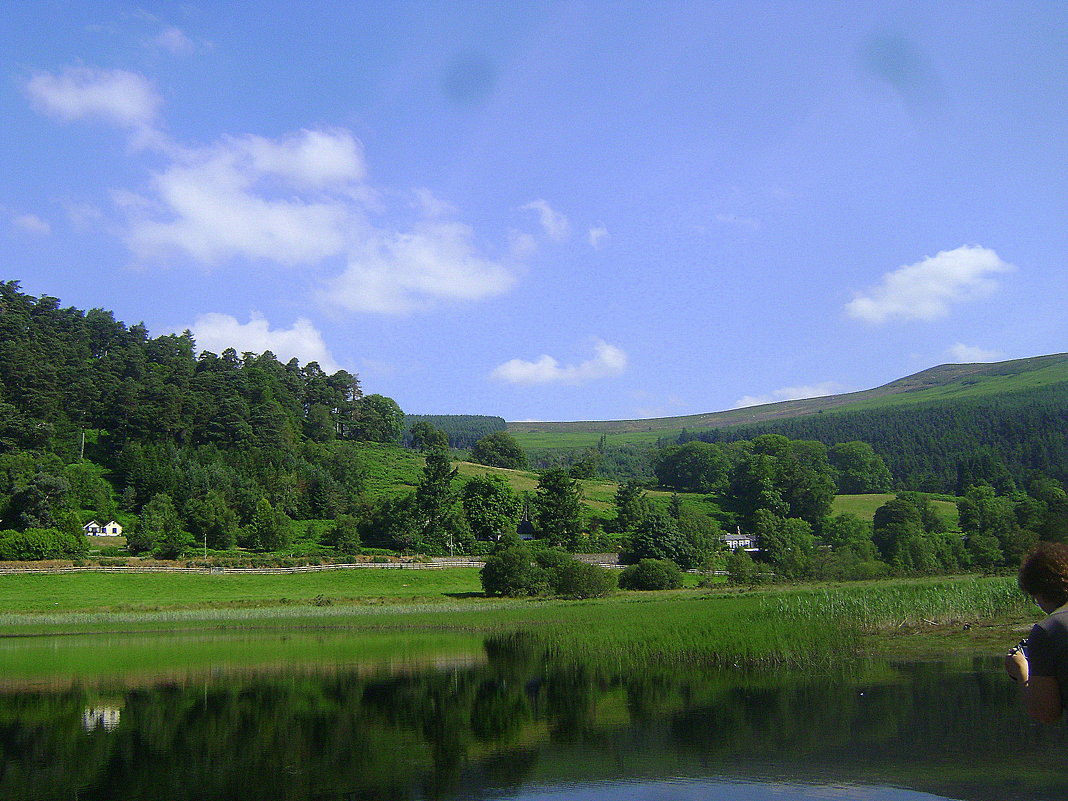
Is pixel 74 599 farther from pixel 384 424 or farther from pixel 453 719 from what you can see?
pixel 384 424

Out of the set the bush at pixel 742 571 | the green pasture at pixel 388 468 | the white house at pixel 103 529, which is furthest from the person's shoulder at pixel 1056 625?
the green pasture at pixel 388 468

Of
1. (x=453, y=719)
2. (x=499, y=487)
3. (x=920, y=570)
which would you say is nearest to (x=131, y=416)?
(x=499, y=487)

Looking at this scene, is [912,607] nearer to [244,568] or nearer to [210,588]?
[210,588]

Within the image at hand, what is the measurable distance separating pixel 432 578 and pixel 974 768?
62.7 metres

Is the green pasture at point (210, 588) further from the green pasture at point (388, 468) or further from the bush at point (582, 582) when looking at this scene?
the green pasture at point (388, 468)

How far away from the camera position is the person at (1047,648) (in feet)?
17.7

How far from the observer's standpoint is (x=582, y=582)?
59.8m

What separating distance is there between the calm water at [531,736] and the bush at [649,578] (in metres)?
40.9

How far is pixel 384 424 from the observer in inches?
7224

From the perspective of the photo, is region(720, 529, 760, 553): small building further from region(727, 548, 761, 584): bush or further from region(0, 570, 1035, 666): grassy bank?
region(0, 570, 1035, 666): grassy bank

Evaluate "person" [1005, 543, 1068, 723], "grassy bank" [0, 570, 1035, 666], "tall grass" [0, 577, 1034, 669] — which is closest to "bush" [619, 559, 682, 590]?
"grassy bank" [0, 570, 1035, 666]

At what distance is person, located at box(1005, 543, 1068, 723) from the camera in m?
5.39

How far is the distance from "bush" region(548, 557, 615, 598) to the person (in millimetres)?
55176

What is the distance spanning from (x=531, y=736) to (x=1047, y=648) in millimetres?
13756
